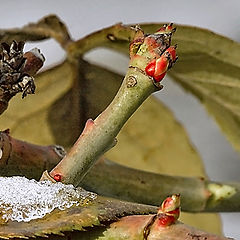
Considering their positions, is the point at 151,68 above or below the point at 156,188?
above

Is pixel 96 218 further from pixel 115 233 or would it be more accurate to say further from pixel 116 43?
pixel 116 43

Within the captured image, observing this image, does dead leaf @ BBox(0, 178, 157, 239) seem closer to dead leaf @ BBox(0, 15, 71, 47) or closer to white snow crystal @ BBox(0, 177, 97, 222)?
white snow crystal @ BBox(0, 177, 97, 222)

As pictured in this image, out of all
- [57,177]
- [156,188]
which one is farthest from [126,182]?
[57,177]

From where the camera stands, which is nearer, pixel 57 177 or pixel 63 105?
pixel 57 177

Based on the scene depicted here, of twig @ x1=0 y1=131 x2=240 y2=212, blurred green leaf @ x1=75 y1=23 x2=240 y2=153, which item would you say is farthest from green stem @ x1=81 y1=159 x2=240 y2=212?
blurred green leaf @ x1=75 y1=23 x2=240 y2=153

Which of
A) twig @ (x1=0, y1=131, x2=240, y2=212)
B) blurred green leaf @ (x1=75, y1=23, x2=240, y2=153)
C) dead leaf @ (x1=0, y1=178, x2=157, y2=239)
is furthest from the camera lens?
blurred green leaf @ (x1=75, y1=23, x2=240, y2=153)

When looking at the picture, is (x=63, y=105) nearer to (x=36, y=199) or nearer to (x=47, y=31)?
(x=47, y=31)

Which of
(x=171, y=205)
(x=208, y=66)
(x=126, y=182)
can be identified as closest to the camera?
(x=171, y=205)
